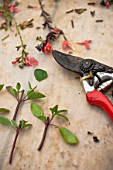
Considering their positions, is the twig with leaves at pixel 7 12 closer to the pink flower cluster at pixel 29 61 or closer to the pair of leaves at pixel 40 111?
the pink flower cluster at pixel 29 61

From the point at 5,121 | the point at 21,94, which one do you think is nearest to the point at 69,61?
the point at 21,94

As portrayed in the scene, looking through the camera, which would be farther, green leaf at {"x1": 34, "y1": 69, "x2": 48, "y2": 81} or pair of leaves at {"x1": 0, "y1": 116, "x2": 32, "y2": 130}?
green leaf at {"x1": 34, "y1": 69, "x2": 48, "y2": 81}

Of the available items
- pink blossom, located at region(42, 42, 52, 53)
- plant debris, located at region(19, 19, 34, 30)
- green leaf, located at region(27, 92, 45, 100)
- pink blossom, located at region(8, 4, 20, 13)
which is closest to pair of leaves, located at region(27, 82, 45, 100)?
green leaf, located at region(27, 92, 45, 100)

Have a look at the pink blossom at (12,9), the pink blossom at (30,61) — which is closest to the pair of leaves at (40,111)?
the pink blossom at (30,61)

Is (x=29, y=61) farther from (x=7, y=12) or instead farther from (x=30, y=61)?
(x=7, y=12)

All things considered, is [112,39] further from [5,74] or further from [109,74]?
[5,74]

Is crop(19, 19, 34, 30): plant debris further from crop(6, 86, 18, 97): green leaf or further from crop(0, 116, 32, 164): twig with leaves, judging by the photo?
crop(0, 116, 32, 164): twig with leaves
